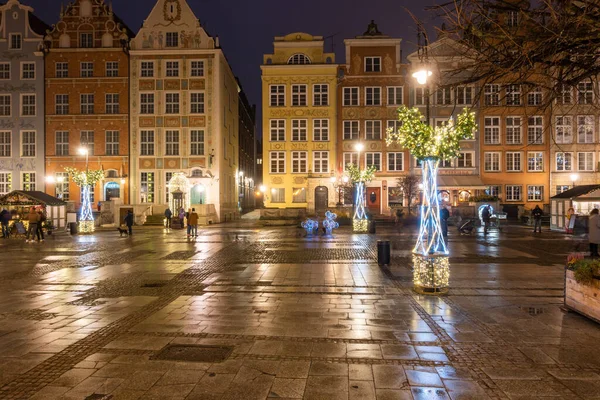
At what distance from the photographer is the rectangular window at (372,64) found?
47.2m

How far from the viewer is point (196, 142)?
43.2m

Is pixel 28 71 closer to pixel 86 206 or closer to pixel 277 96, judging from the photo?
pixel 86 206

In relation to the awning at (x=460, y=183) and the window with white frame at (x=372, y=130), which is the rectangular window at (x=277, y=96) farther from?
the awning at (x=460, y=183)

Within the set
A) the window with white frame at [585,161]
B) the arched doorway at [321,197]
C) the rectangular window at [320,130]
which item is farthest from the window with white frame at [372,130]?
the window with white frame at [585,161]

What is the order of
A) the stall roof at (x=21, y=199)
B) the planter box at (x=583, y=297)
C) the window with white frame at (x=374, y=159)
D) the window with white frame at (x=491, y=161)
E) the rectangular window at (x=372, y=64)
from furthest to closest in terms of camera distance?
1. the window with white frame at (x=374, y=159)
2. the rectangular window at (x=372, y=64)
3. the window with white frame at (x=491, y=161)
4. the stall roof at (x=21, y=199)
5. the planter box at (x=583, y=297)

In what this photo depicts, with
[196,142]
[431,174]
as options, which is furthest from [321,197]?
[431,174]

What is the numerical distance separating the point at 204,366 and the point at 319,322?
8.26 feet

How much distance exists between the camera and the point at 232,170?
165 ft

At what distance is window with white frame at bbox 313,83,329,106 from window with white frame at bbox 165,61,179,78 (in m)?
13.0

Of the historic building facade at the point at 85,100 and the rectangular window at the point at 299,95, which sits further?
the rectangular window at the point at 299,95

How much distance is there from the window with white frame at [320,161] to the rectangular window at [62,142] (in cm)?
2221

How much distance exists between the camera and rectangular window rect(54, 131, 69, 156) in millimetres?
43094

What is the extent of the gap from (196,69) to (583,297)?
39.6 metres

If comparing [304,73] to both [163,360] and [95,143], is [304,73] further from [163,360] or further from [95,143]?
[163,360]
